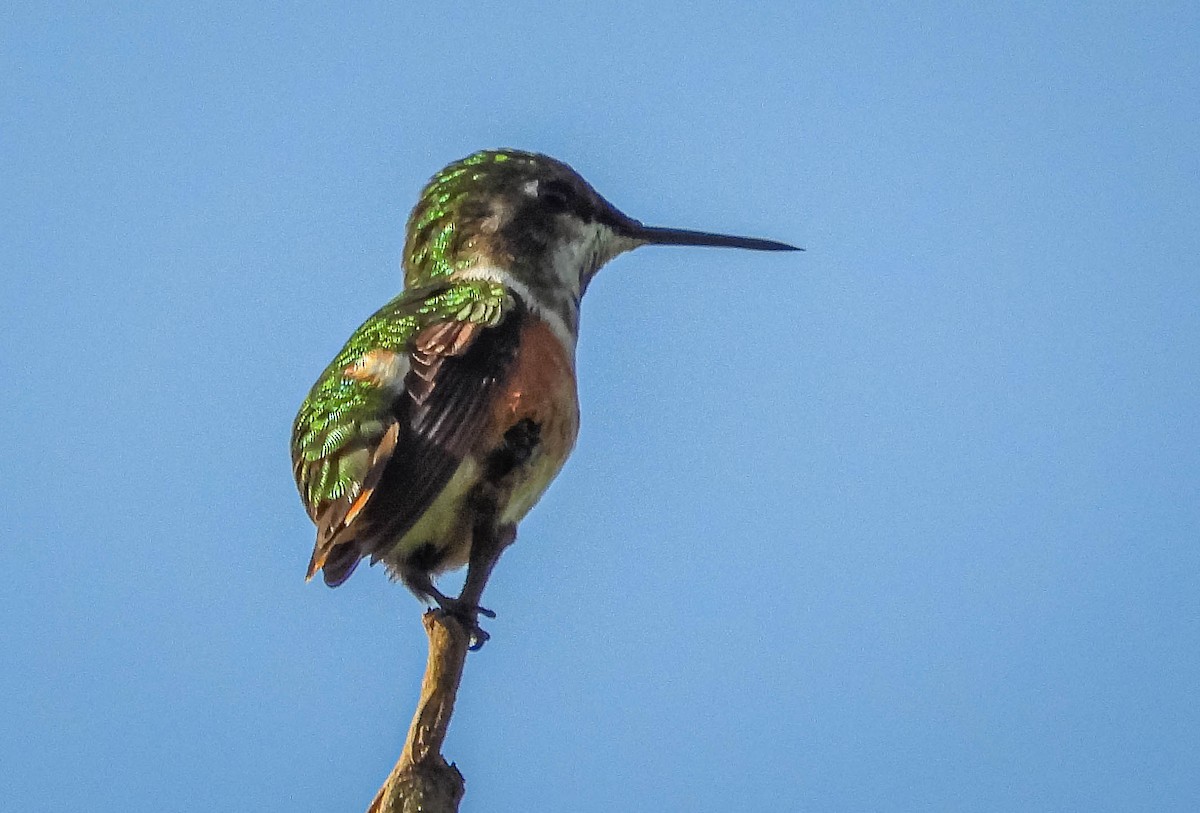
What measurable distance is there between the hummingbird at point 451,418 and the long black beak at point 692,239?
1.76 ft

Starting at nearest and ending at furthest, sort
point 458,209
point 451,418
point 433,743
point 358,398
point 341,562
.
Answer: point 433,743, point 341,562, point 451,418, point 358,398, point 458,209

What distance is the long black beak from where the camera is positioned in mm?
6938

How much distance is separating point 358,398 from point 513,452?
22.0 inches

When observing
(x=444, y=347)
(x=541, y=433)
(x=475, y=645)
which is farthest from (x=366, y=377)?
(x=475, y=645)

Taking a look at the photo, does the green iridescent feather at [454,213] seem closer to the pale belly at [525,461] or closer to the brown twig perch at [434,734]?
the pale belly at [525,461]

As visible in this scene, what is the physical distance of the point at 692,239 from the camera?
7.15 metres

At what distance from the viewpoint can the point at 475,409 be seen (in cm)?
523

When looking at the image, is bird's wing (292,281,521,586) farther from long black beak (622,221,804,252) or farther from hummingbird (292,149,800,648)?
long black beak (622,221,804,252)

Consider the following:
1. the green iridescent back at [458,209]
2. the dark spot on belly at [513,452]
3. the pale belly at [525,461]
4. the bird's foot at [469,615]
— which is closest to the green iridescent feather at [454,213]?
the green iridescent back at [458,209]

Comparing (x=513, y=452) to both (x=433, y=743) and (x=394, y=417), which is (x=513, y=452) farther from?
(x=433, y=743)

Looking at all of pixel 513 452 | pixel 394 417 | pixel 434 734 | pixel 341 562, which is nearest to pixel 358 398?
pixel 394 417

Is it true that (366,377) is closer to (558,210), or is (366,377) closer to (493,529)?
(493,529)

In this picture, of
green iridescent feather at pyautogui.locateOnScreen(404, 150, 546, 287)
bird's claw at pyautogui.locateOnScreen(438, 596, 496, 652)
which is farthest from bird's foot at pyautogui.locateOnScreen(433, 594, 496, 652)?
green iridescent feather at pyautogui.locateOnScreen(404, 150, 546, 287)

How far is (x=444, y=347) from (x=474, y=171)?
1.57 meters
